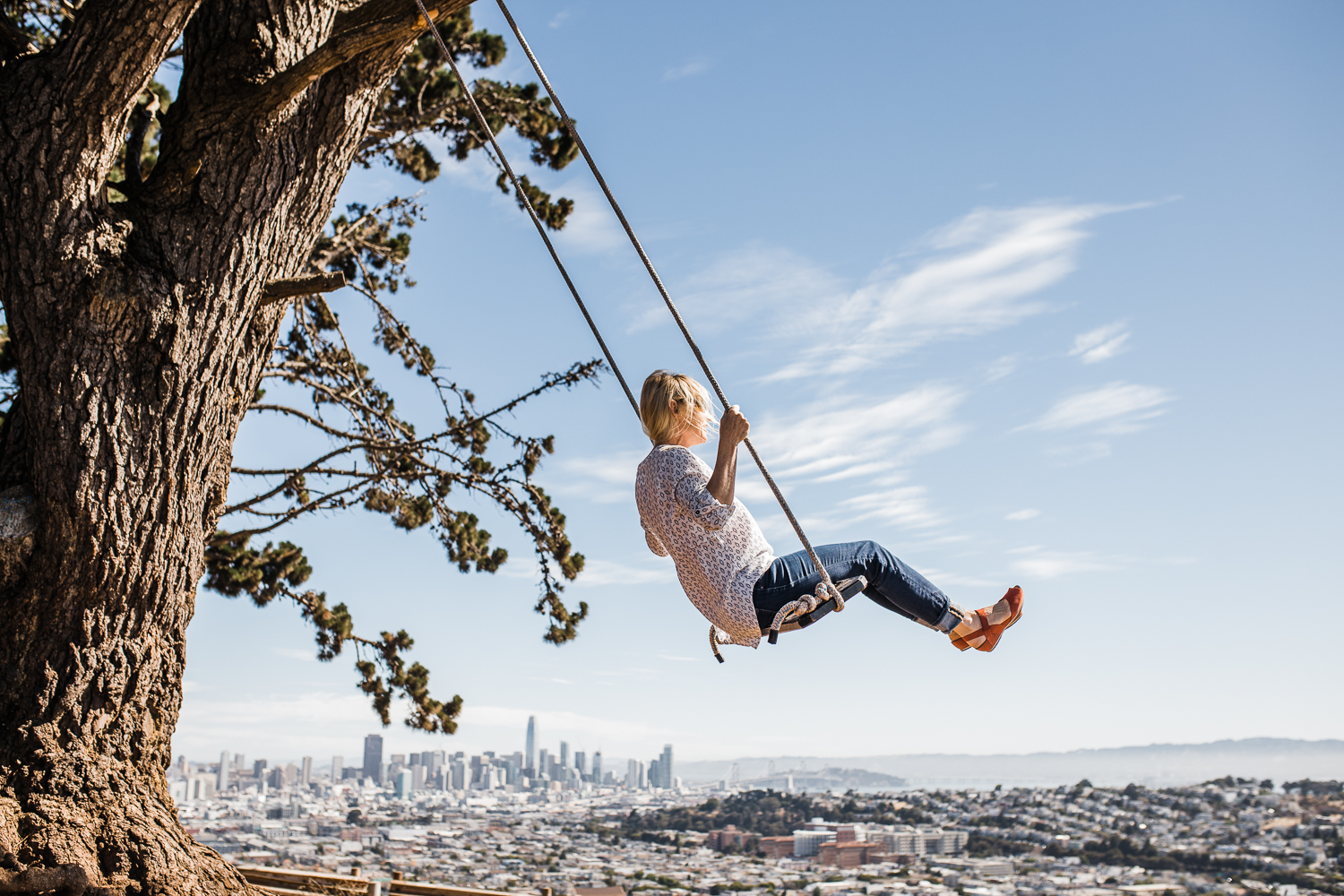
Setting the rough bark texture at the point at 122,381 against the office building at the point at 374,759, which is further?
the office building at the point at 374,759

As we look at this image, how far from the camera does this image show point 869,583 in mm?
2984

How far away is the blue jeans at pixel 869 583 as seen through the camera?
9.11 ft

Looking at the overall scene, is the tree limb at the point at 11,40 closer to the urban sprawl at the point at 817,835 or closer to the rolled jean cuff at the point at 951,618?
the rolled jean cuff at the point at 951,618

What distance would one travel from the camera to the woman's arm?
2.66 m

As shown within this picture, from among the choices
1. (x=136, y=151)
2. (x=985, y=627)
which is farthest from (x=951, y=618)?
(x=136, y=151)

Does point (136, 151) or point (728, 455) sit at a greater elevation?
point (136, 151)

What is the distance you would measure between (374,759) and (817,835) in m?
13.1

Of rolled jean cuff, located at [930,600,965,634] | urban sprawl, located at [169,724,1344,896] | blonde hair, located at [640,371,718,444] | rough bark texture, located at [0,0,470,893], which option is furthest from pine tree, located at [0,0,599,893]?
urban sprawl, located at [169,724,1344,896]

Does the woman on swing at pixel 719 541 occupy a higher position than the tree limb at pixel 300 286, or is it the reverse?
the tree limb at pixel 300 286

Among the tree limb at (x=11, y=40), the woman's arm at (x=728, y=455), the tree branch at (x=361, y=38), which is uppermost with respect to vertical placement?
the tree limb at (x=11, y=40)

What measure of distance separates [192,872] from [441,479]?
3.94m

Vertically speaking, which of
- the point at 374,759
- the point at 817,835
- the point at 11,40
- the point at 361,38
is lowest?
the point at 817,835

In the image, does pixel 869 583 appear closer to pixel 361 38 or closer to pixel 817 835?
Result: pixel 361 38

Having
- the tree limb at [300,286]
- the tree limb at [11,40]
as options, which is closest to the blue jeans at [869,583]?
the tree limb at [300,286]
